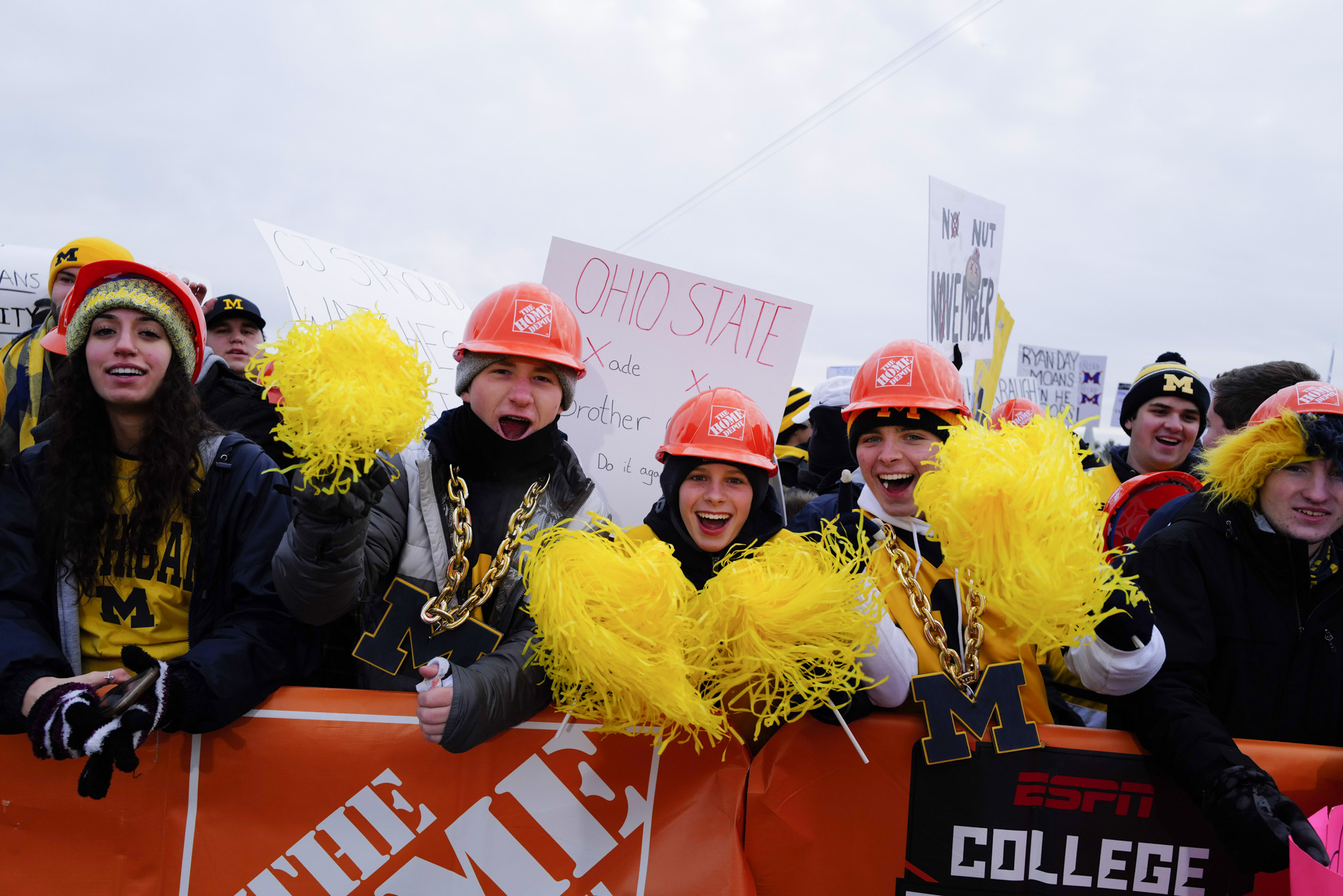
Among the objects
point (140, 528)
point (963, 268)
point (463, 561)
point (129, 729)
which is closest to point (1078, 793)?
point (463, 561)

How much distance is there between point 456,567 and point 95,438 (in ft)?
3.79

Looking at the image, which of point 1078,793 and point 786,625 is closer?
point 786,625

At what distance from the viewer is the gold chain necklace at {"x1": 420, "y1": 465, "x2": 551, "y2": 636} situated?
2.31 meters

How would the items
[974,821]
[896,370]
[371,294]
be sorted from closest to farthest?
[974,821]
[896,370]
[371,294]

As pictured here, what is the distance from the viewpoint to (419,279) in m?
4.54

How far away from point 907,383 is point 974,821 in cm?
133

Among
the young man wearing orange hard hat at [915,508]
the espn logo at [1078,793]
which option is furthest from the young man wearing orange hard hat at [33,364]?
the espn logo at [1078,793]

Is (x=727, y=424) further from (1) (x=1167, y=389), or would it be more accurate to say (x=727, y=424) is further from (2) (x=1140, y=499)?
(1) (x=1167, y=389)

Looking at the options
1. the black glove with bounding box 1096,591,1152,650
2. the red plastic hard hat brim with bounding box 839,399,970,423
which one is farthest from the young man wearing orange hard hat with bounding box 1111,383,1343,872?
the red plastic hard hat brim with bounding box 839,399,970,423

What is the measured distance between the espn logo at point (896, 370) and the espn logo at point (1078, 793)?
1.23 metres

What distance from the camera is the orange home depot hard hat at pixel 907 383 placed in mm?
2613

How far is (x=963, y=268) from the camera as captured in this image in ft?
18.5

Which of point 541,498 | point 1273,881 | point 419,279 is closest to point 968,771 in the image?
point 1273,881

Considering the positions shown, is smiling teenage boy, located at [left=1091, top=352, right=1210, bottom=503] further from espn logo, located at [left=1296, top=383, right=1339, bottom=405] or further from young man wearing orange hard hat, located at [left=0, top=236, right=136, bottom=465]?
young man wearing orange hard hat, located at [left=0, top=236, right=136, bottom=465]
